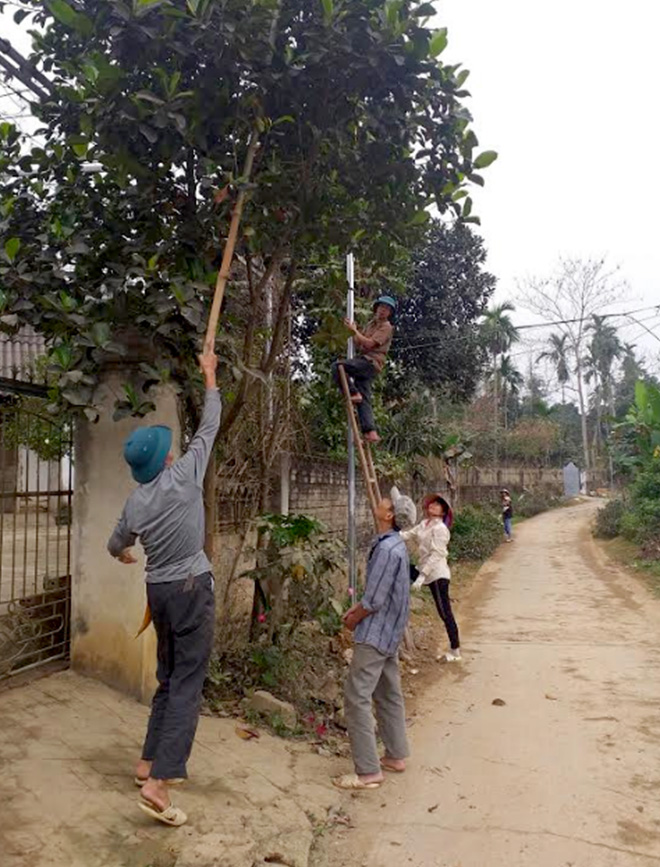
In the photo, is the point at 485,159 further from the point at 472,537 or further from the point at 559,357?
the point at 559,357

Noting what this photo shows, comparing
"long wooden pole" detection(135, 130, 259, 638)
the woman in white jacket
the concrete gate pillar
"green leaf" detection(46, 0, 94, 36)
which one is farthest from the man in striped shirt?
"green leaf" detection(46, 0, 94, 36)

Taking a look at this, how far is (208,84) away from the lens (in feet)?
14.5

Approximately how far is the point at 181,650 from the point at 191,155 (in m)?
2.95

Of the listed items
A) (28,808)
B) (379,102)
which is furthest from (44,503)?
(379,102)

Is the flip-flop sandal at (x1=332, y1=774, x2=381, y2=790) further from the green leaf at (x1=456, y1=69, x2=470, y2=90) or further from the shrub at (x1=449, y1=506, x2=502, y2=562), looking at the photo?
the shrub at (x1=449, y1=506, x2=502, y2=562)

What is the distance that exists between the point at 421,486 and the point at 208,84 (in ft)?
43.6

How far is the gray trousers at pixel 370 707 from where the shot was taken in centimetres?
450

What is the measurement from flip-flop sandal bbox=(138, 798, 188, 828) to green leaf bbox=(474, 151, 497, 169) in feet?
13.9

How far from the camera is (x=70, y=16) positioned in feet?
12.9

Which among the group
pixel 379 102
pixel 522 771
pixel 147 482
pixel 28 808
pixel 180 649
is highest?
pixel 379 102

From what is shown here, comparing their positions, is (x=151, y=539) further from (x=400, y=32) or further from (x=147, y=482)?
(x=400, y=32)

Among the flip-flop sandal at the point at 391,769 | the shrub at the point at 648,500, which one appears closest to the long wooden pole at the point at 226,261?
the flip-flop sandal at the point at 391,769

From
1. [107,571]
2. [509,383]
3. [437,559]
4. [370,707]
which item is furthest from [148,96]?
[509,383]

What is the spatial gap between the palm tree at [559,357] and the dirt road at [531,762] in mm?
37007
